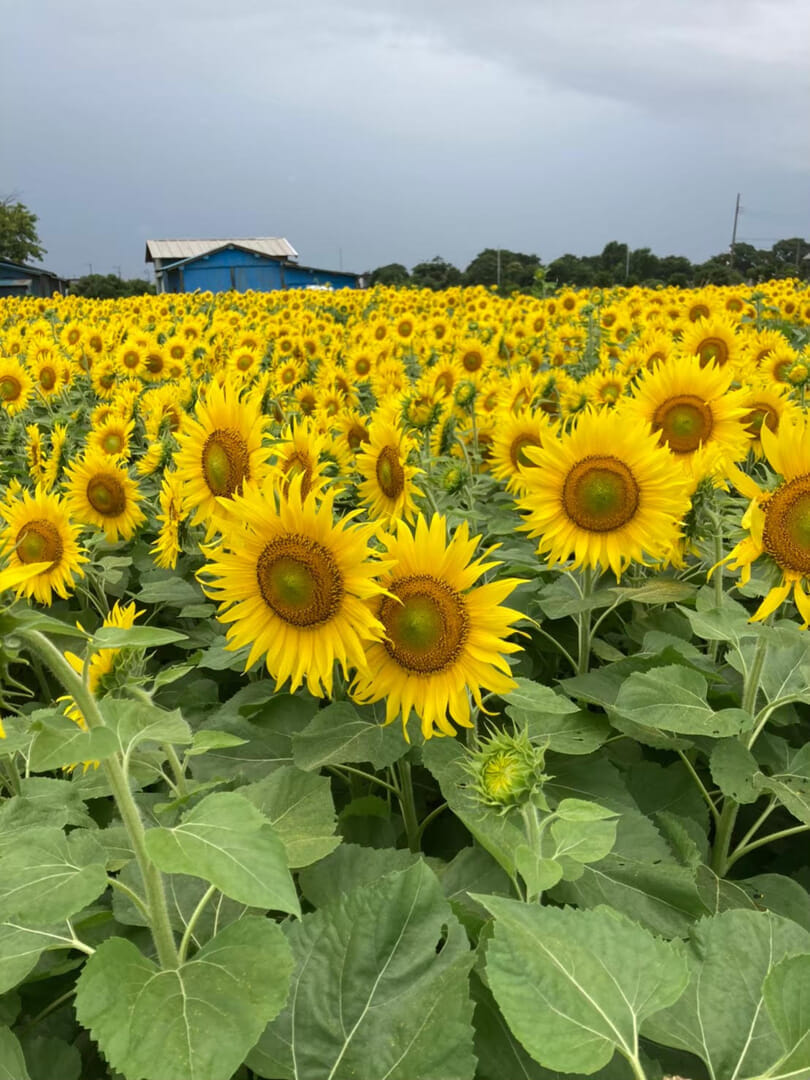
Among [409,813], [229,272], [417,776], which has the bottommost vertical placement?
[417,776]

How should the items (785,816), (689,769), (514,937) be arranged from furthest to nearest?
(785,816), (689,769), (514,937)

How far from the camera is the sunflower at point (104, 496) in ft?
12.4

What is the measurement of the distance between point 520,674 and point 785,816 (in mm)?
857

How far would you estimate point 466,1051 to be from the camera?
112 cm

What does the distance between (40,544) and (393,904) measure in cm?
214

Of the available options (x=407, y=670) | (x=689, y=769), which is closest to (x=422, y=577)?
(x=407, y=670)

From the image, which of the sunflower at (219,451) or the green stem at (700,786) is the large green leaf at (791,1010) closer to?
the green stem at (700,786)

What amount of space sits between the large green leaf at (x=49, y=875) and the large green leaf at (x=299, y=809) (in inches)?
13.5

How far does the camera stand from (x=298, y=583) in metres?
1.83

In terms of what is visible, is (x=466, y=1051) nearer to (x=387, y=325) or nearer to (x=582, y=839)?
(x=582, y=839)

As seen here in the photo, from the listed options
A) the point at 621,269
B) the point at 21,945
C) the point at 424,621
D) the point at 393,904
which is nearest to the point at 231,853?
the point at 393,904

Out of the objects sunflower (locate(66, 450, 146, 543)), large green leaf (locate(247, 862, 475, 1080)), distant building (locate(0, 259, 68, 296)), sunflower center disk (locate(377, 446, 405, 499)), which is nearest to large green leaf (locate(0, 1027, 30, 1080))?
large green leaf (locate(247, 862, 475, 1080))

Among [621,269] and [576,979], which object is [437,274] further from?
[576,979]

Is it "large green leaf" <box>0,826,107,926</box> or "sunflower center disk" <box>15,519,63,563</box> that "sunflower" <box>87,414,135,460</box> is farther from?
"large green leaf" <box>0,826,107,926</box>
